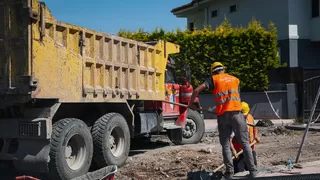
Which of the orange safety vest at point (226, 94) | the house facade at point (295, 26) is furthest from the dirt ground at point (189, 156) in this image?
the house facade at point (295, 26)

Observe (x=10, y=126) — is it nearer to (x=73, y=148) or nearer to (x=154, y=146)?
(x=73, y=148)

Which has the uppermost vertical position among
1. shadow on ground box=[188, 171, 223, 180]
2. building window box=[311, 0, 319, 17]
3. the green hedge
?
building window box=[311, 0, 319, 17]

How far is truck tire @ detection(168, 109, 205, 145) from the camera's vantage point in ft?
41.3

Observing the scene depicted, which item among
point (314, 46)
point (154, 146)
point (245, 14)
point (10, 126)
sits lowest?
point (154, 146)

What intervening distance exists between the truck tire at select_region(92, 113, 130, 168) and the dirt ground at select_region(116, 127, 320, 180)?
293 millimetres

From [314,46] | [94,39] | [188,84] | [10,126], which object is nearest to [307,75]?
[314,46]

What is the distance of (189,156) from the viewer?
993 centimetres

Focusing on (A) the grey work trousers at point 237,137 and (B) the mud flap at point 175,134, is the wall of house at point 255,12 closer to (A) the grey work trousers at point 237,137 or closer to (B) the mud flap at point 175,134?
(B) the mud flap at point 175,134

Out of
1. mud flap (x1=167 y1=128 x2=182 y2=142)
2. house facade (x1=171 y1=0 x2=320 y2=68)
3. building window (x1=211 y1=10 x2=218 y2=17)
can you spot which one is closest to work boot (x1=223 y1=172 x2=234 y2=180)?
mud flap (x1=167 y1=128 x2=182 y2=142)

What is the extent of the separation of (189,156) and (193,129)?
9.40 ft

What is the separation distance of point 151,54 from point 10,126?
4366 millimetres

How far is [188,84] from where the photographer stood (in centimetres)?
1265

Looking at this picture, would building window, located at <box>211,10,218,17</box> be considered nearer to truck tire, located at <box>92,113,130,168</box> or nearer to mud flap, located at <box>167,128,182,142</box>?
mud flap, located at <box>167,128,182,142</box>

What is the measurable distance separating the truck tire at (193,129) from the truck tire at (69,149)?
16.1ft
